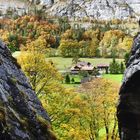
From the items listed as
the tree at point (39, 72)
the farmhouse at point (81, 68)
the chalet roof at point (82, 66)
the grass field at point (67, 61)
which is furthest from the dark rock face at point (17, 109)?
the grass field at point (67, 61)

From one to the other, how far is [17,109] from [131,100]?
6.85 meters

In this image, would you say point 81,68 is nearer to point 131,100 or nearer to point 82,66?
point 82,66

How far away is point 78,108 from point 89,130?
5.37 metres

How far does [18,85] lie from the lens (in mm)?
20578

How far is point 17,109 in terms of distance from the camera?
1872 centimetres

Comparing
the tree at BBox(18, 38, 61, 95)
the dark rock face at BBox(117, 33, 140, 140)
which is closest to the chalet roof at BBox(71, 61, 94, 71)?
the tree at BBox(18, 38, 61, 95)

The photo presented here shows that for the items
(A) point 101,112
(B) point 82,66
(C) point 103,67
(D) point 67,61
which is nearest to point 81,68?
(B) point 82,66

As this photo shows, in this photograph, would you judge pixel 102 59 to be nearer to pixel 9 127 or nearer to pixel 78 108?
pixel 78 108

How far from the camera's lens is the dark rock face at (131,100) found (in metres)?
21.8

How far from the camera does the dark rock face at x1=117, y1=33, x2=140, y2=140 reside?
2183 centimetres

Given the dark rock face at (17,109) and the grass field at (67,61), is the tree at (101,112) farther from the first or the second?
the grass field at (67,61)

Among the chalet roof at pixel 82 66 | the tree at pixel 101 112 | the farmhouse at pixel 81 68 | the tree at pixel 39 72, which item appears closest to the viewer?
the tree at pixel 39 72

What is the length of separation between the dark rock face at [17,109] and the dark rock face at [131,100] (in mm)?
4536

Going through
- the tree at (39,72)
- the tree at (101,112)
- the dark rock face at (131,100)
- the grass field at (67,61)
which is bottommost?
the grass field at (67,61)
